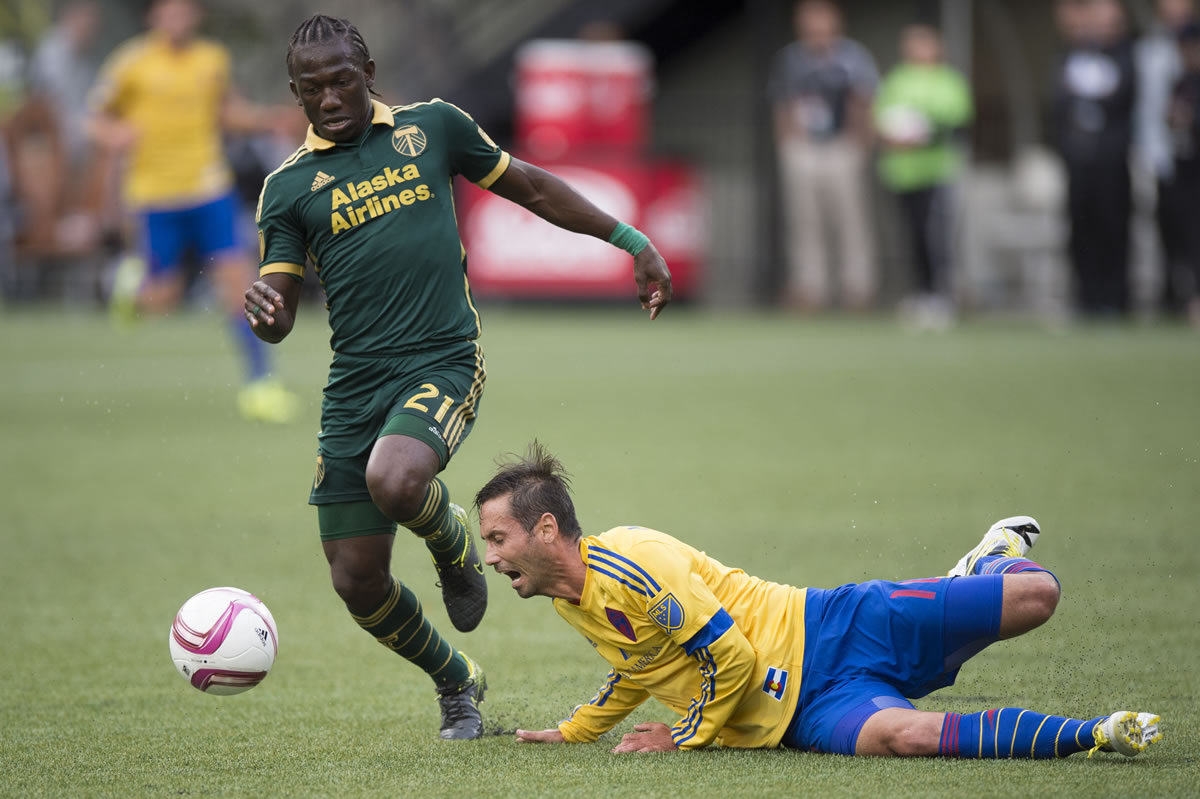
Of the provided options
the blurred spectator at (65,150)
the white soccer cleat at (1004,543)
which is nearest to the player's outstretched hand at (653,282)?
the white soccer cleat at (1004,543)

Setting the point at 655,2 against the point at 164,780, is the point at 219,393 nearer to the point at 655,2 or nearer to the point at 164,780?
the point at 164,780

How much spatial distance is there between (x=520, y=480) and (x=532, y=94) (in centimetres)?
1564

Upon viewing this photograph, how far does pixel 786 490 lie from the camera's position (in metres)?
8.69

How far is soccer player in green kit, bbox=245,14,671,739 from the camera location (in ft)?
15.1

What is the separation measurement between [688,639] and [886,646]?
0.54 m

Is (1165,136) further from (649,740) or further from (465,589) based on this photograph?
(649,740)

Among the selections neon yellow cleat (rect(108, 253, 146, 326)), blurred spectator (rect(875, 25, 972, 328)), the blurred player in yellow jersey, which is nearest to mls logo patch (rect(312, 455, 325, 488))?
the blurred player in yellow jersey

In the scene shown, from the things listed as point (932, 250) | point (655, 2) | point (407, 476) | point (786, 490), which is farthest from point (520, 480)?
point (655, 2)

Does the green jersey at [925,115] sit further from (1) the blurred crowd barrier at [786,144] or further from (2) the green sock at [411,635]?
(2) the green sock at [411,635]

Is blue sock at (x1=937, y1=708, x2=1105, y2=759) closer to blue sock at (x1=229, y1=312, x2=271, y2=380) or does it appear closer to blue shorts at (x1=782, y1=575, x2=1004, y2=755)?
blue shorts at (x1=782, y1=575, x2=1004, y2=755)

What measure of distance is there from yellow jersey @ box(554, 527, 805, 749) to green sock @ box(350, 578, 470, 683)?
0.44 metres

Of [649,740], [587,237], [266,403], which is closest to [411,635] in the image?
[649,740]

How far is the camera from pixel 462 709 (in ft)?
15.5

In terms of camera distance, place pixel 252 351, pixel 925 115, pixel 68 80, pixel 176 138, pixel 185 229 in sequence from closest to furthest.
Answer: pixel 252 351 < pixel 176 138 < pixel 185 229 < pixel 925 115 < pixel 68 80
